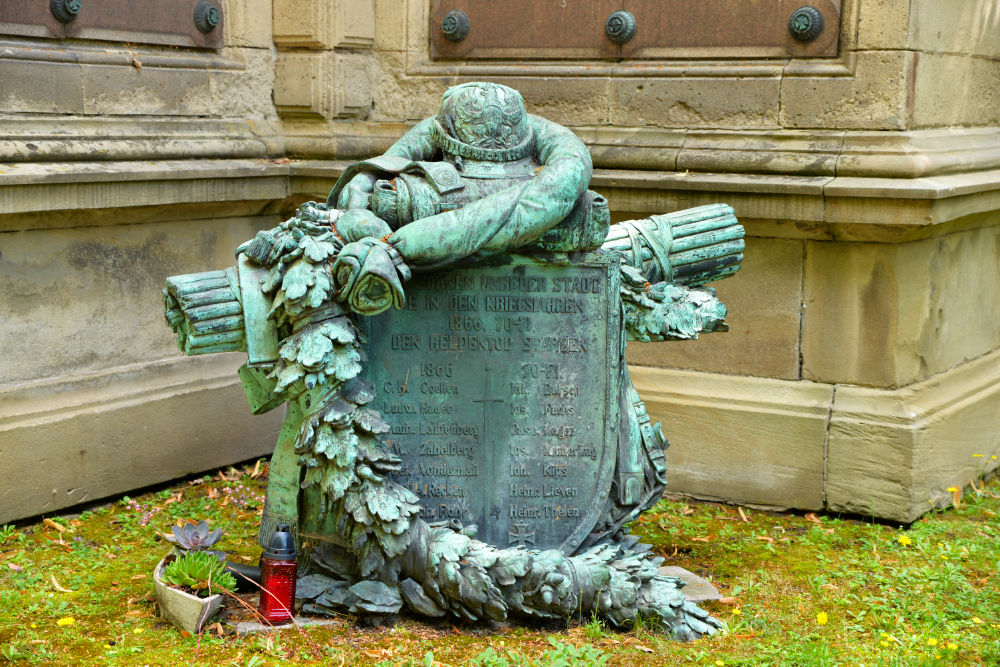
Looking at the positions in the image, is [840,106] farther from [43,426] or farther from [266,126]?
[43,426]

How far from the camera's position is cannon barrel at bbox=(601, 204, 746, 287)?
4.87m

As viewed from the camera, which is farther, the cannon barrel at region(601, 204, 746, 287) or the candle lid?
the cannon barrel at region(601, 204, 746, 287)

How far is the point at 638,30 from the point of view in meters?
6.23

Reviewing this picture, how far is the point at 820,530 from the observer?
569 centimetres

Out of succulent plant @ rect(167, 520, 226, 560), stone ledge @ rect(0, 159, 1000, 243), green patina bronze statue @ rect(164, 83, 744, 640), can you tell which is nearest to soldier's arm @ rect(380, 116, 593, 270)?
green patina bronze statue @ rect(164, 83, 744, 640)

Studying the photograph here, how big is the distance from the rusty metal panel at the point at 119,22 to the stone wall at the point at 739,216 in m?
0.08

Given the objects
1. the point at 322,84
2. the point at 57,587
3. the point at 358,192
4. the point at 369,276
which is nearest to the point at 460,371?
the point at 369,276

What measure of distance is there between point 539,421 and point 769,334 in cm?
191

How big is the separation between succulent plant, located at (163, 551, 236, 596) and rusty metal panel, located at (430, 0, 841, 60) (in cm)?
351

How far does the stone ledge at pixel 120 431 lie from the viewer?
5.42 metres

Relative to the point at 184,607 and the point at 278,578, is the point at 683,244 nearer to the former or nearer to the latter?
the point at 278,578

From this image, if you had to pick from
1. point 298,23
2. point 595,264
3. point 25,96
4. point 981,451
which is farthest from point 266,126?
point 981,451

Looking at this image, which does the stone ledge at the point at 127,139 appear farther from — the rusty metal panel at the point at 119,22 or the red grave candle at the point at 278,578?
the red grave candle at the point at 278,578

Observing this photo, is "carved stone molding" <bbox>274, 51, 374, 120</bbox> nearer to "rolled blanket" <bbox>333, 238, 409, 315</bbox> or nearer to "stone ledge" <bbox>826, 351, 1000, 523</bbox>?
"rolled blanket" <bbox>333, 238, 409, 315</bbox>
